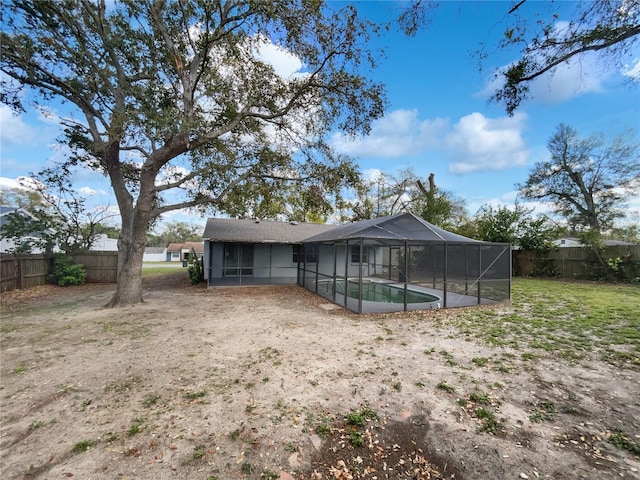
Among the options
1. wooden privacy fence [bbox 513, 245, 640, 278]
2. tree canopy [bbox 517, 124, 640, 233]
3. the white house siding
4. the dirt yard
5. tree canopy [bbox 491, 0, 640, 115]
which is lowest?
the dirt yard

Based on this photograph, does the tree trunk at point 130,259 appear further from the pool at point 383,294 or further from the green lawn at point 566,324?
the green lawn at point 566,324

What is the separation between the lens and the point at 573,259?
12.9 m

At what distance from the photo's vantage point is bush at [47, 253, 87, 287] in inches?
421

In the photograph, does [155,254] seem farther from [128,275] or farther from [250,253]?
[128,275]

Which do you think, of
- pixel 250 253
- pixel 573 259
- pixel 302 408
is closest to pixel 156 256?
pixel 250 253

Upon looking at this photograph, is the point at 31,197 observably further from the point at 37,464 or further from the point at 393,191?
the point at 393,191

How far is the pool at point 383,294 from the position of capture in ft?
30.2

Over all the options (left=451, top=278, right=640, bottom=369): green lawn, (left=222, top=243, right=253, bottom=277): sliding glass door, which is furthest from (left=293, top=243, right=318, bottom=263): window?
(left=451, top=278, right=640, bottom=369): green lawn

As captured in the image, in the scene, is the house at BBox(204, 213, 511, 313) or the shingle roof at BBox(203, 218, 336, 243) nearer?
the house at BBox(204, 213, 511, 313)

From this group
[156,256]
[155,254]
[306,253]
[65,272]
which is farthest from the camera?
[155,254]

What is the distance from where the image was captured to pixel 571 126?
1892cm

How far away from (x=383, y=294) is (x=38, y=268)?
13.2 metres

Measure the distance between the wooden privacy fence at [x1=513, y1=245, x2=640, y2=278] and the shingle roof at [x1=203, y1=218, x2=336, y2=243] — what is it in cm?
1098

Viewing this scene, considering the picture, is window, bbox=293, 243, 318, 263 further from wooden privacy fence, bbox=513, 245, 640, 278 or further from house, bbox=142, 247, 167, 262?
house, bbox=142, 247, 167, 262
